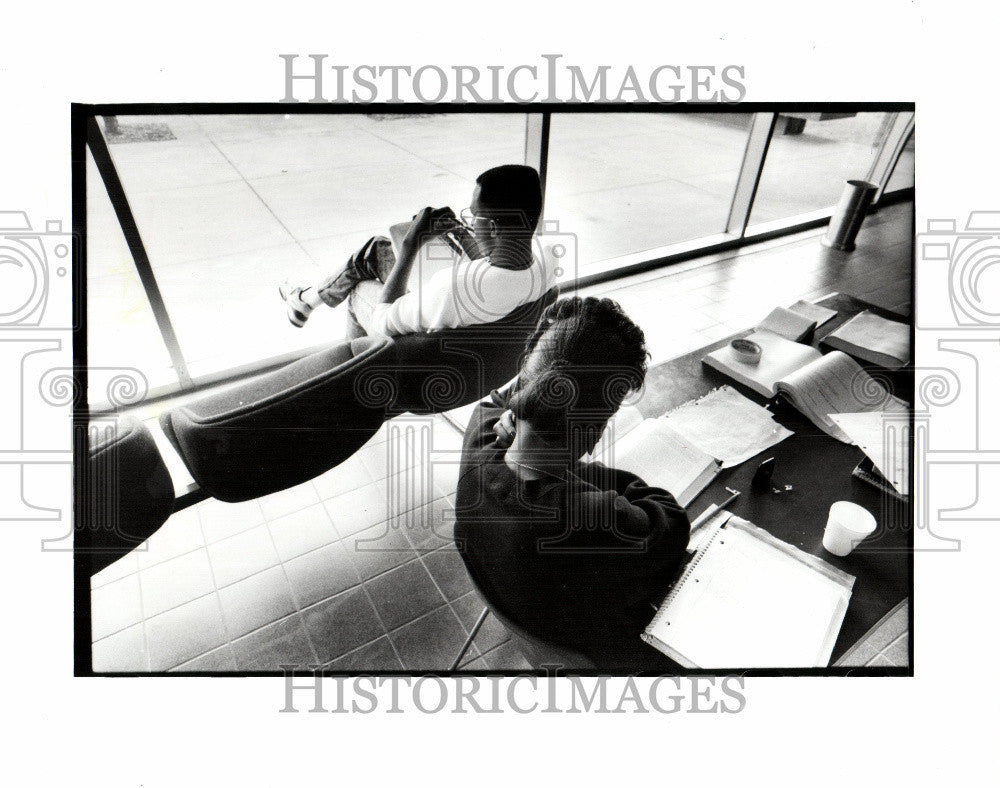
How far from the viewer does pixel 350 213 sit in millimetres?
938

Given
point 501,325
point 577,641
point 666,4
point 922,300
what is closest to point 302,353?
point 501,325

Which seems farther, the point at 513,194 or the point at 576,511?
the point at 513,194

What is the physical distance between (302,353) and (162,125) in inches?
17.4

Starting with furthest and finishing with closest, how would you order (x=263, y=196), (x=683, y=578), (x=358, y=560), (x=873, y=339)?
(x=873, y=339) → (x=358, y=560) → (x=263, y=196) → (x=683, y=578)

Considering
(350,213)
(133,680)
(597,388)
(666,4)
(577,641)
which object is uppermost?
(666,4)

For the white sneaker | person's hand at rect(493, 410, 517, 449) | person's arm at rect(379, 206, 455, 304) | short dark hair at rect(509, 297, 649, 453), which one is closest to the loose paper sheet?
short dark hair at rect(509, 297, 649, 453)

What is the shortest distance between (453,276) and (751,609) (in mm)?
824

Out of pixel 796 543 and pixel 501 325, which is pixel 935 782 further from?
pixel 501 325

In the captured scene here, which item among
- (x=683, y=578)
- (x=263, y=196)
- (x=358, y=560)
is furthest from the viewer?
(x=358, y=560)

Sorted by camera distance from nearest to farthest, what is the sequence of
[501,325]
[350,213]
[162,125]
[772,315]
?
[162,125], [350,213], [501,325], [772,315]

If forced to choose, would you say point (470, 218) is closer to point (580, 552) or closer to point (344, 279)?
point (344, 279)

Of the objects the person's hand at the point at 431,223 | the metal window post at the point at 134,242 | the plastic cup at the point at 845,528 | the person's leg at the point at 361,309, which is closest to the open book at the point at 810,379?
the plastic cup at the point at 845,528

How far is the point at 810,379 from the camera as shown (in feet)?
3.54

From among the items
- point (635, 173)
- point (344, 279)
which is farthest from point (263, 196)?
point (635, 173)
